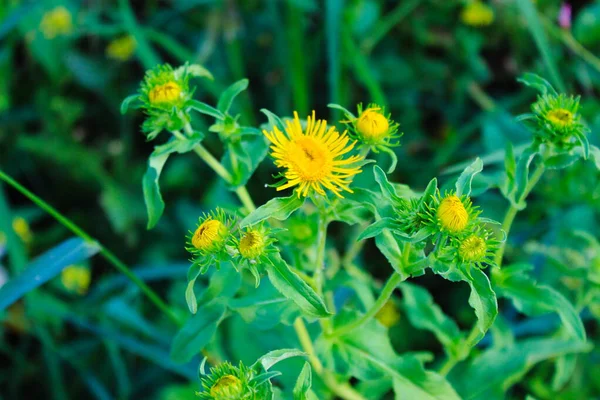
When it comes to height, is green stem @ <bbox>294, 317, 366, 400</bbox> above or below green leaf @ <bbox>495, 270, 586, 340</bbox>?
below

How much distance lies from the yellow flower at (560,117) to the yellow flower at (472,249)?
0.34m

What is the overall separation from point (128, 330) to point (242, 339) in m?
0.53

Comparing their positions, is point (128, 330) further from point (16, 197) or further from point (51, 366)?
point (16, 197)

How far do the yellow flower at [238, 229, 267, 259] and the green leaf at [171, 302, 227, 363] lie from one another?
0.79ft

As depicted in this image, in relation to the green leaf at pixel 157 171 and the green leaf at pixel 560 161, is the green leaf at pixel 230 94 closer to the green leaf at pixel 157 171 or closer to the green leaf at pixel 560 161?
the green leaf at pixel 157 171

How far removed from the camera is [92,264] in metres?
2.55

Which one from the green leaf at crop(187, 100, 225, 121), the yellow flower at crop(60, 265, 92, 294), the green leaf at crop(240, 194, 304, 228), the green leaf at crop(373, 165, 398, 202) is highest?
the yellow flower at crop(60, 265, 92, 294)

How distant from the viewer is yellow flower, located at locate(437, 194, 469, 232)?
1031 millimetres

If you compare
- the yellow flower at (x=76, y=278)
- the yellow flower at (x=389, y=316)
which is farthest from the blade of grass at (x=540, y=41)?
the yellow flower at (x=76, y=278)

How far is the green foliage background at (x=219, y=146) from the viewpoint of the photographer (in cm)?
199

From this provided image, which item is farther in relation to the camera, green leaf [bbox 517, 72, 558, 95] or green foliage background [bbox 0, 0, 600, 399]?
green foliage background [bbox 0, 0, 600, 399]

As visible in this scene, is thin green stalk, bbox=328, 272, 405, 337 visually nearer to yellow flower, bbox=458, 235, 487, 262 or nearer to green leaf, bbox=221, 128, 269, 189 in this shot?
yellow flower, bbox=458, 235, 487, 262

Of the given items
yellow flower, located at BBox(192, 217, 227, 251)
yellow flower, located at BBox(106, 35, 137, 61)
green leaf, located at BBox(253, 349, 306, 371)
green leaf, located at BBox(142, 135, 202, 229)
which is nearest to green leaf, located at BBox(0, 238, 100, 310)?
green leaf, located at BBox(142, 135, 202, 229)

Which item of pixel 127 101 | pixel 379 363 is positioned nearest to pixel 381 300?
pixel 379 363
